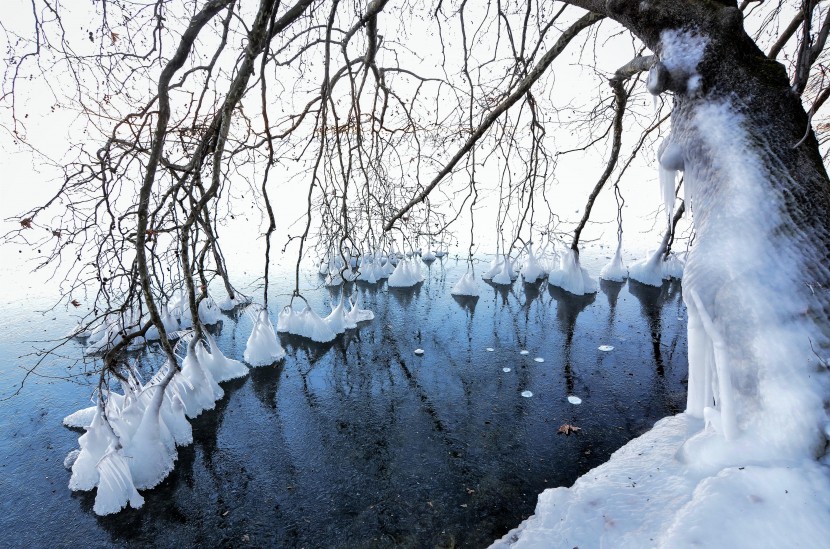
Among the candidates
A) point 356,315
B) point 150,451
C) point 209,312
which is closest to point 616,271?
point 356,315

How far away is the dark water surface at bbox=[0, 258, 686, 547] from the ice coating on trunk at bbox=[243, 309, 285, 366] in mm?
163

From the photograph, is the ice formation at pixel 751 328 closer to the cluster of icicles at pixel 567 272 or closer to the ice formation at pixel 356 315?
the ice formation at pixel 356 315

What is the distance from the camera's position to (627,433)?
381cm

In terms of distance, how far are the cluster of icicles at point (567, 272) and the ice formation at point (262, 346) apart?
434cm

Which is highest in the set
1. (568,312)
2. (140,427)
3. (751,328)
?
(751,328)

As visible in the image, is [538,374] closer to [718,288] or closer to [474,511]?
[474,511]

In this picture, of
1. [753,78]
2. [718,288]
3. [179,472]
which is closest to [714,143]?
[753,78]

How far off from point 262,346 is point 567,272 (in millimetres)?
6663

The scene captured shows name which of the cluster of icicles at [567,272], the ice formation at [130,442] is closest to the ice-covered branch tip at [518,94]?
the ice formation at [130,442]

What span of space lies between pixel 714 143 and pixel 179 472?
4747 mm

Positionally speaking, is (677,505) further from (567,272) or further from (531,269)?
(531,269)

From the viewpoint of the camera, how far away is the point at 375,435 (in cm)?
403

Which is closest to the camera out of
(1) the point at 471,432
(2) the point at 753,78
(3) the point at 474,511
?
(2) the point at 753,78

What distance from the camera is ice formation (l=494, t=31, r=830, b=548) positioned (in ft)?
4.09
